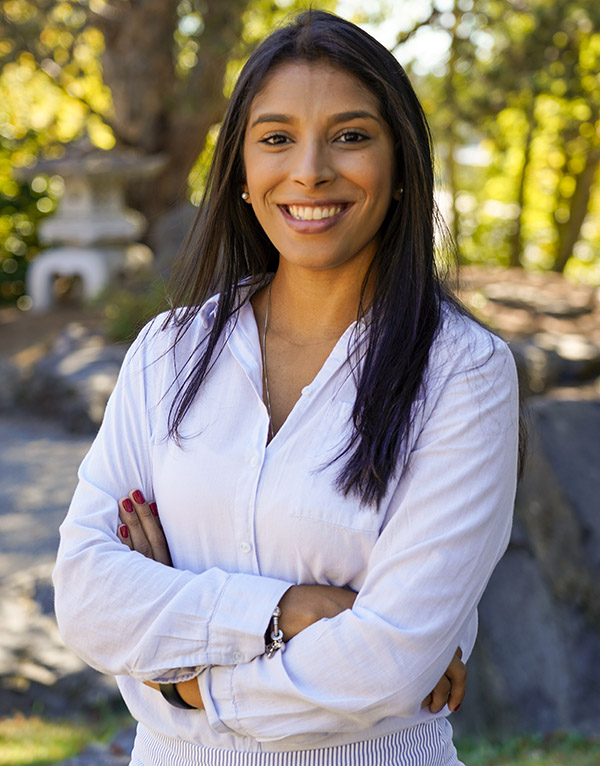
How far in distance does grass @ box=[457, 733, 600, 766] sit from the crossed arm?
88.3 inches

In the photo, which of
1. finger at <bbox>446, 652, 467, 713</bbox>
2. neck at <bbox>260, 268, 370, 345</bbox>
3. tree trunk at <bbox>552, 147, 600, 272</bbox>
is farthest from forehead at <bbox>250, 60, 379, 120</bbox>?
tree trunk at <bbox>552, 147, 600, 272</bbox>

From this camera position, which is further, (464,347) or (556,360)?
(556,360)

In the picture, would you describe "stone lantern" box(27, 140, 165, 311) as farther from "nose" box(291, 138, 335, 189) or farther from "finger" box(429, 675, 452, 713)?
"finger" box(429, 675, 452, 713)

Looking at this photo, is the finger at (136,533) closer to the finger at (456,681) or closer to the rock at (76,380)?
the finger at (456,681)

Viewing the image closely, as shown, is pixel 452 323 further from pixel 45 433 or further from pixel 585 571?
pixel 45 433

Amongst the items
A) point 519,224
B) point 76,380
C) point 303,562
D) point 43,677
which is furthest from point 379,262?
point 519,224

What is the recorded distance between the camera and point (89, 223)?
9.55 m

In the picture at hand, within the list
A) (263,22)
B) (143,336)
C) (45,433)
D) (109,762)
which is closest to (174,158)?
(263,22)

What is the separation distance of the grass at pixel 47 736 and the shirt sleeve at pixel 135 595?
1861mm

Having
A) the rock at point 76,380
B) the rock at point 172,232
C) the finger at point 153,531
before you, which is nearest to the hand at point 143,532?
the finger at point 153,531

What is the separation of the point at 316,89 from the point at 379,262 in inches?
13.1

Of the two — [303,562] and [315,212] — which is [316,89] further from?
[303,562]

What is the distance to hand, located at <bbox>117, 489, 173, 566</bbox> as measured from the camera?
67.2 inches

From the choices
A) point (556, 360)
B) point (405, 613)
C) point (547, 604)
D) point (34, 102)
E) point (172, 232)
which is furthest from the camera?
point (34, 102)
